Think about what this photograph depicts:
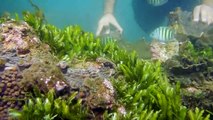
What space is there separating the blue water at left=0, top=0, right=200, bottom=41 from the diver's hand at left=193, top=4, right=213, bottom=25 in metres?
2.90

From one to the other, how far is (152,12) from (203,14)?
3923mm

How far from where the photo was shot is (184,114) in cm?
353

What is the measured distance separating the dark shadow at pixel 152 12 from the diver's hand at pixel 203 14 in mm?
2897

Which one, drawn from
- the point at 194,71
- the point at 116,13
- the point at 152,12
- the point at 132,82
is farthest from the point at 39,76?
the point at 116,13

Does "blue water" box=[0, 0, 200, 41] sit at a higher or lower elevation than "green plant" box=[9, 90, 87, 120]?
higher

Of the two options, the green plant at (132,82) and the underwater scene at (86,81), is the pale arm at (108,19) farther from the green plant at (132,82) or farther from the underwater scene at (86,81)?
the green plant at (132,82)

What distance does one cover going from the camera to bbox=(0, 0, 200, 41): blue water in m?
13.7

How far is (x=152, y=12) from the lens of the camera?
13.7m

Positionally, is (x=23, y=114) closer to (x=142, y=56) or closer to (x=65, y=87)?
(x=65, y=87)

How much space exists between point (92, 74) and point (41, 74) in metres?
0.69

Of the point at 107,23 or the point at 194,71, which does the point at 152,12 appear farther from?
the point at 194,71

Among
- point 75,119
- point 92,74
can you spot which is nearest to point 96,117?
point 75,119

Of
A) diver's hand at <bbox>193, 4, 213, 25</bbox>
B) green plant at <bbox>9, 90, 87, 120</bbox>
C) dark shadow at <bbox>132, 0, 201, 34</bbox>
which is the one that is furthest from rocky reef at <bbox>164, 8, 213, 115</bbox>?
dark shadow at <bbox>132, 0, 201, 34</bbox>

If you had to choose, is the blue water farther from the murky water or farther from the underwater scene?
the underwater scene
